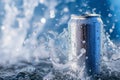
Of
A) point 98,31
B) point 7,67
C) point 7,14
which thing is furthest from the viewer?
point 7,14

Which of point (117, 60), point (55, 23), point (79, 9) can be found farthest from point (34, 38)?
point (117, 60)

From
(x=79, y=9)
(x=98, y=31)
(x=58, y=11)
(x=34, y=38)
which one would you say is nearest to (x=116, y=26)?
(x=79, y=9)

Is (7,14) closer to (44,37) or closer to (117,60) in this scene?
(44,37)

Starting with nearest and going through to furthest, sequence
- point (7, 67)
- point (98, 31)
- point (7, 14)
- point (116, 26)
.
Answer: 1. point (98, 31)
2. point (7, 67)
3. point (7, 14)
4. point (116, 26)

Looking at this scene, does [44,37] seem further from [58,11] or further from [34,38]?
[58,11]

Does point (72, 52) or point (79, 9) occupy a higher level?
point (79, 9)

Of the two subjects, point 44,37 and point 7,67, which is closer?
point 7,67

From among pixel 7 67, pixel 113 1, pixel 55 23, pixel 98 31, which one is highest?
pixel 113 1
